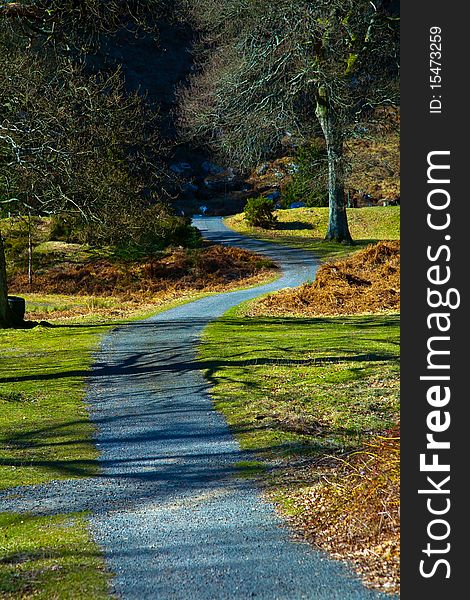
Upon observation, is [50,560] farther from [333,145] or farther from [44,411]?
[333,145]

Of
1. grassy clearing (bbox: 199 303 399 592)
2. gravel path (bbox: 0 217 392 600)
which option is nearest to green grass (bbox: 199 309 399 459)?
grassy clearing (bbox: 199 303 399 592)

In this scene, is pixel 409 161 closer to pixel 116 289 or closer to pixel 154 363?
pixel 154 363

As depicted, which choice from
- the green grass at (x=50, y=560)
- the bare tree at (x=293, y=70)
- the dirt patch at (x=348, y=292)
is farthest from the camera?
the bare tree at (x=293, y=70)

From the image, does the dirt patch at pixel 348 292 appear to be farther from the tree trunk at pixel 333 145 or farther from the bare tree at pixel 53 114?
the tree trunk at pixel 333 145

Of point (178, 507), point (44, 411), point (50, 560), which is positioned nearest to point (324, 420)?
point (178, 507)

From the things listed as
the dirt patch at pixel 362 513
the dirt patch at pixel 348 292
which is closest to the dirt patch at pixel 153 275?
the dirt patch at pixel 348 292

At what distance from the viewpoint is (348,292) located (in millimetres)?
21406

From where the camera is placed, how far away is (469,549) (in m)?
3.67

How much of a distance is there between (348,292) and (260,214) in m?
24.5

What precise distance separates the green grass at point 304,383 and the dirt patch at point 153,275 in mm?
13066

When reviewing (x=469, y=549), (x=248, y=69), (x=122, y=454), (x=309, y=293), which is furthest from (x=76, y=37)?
(x=248, y=69)

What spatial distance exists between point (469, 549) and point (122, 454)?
16.3 ft

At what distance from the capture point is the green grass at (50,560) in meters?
4.58

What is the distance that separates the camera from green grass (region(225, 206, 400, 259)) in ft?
129
